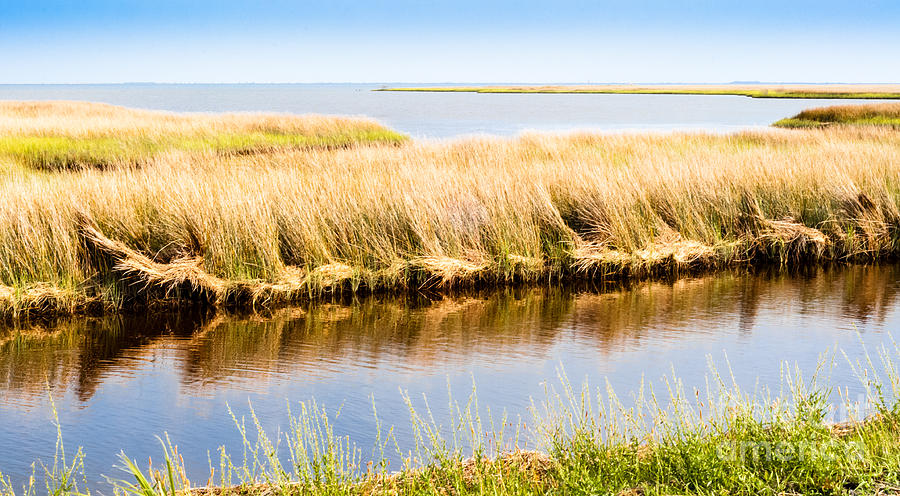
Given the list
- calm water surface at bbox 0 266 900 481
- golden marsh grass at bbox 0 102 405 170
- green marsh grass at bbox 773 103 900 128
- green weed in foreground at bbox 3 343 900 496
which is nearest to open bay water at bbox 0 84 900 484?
calm water surface at bbox 0 266 900 481

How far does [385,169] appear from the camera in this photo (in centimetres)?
1531

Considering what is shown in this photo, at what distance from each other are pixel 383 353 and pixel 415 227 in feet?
10.0

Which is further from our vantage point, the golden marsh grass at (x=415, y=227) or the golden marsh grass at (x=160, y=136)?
the golden marsh grass at (x=160, y=136)

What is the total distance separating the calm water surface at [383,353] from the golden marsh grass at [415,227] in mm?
534

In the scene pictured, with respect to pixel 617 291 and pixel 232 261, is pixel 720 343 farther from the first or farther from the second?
pixel 232 261

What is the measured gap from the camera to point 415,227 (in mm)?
11234

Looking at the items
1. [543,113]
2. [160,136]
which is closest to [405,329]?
[160,136]

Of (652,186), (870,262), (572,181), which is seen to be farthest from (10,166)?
(870,262)

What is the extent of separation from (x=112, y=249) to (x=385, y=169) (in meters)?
6.21

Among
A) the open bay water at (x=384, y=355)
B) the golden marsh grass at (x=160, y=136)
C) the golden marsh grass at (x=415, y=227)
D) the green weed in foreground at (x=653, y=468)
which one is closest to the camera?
the green weed in foreground at (x=653, y=468)

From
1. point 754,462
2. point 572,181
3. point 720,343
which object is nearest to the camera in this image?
point 754,462

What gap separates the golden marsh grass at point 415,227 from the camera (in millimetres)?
10094

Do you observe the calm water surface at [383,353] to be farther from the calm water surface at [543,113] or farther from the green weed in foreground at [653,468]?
the calm water surface at [543,113]

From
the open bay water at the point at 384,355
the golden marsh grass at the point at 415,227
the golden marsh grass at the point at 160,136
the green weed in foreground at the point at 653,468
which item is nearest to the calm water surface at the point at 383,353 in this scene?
the open bay water at the point at 384,355
